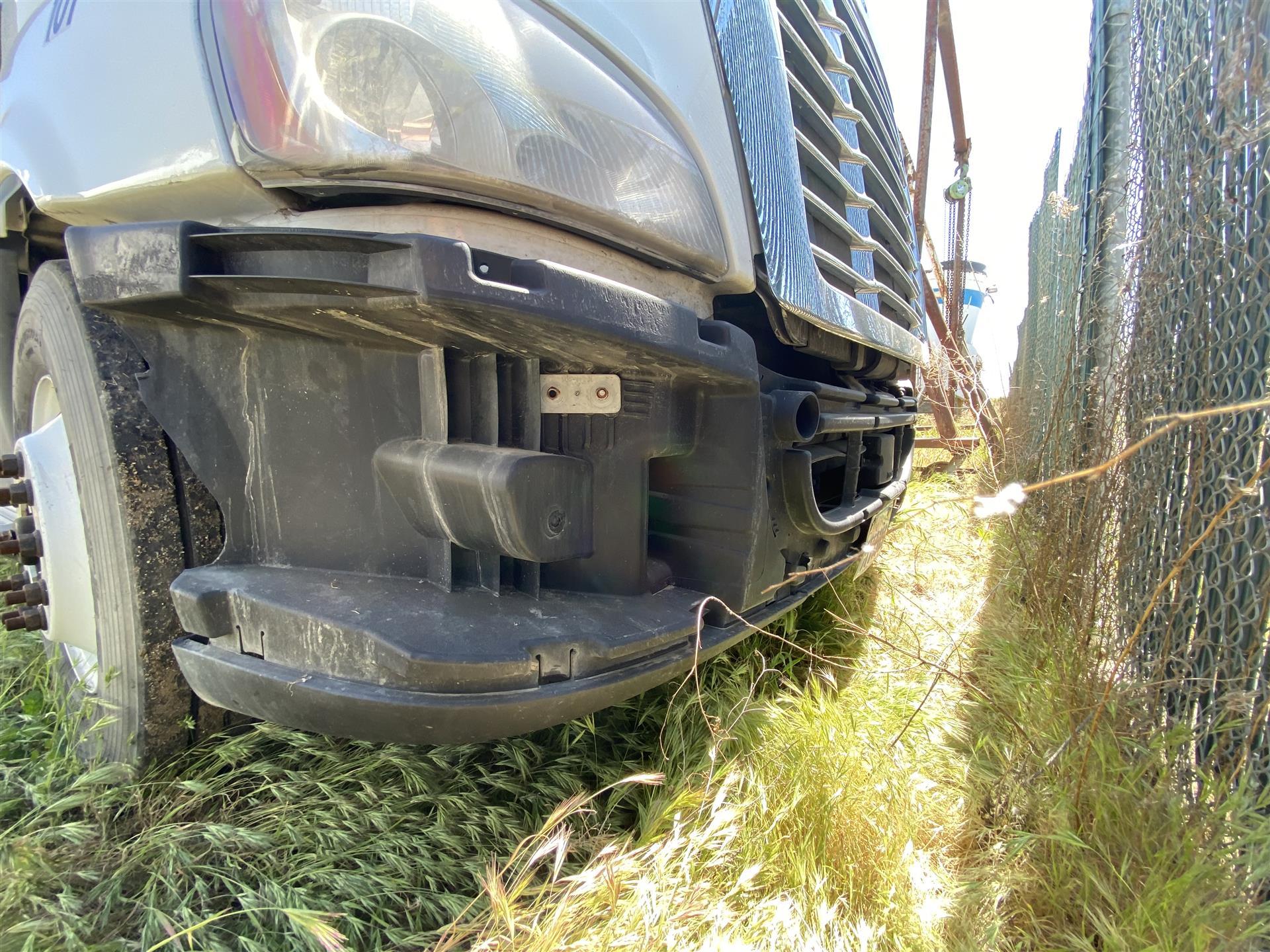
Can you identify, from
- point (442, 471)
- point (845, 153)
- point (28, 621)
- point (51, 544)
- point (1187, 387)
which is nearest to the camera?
point (442, 471)

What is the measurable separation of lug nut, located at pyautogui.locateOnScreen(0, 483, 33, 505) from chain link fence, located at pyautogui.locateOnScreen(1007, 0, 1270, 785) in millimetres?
2307

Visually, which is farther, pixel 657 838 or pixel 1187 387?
pixel 1187 387

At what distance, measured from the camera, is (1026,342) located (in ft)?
15.1

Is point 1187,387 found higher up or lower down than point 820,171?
lower down

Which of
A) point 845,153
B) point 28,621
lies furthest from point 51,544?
point 845,153

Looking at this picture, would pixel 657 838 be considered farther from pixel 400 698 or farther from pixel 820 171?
pixel 820 171

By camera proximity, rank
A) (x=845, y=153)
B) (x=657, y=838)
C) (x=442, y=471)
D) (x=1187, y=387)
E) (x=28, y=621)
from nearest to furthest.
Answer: (x=442, y=471)
(x=657, y=838)
(x=1187, y=387)
(x=28, y=621)
(x=845, y=153)

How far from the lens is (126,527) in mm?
1318

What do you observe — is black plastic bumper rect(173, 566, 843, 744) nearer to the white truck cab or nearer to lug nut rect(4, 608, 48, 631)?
the white truck cab

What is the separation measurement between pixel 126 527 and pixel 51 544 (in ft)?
1.66

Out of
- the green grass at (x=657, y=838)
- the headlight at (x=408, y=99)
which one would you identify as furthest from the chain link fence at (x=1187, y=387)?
the headlight at (x=408, y=99)

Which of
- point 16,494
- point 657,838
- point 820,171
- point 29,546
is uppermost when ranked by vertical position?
point 820,171

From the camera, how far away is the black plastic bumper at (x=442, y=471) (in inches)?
38.7

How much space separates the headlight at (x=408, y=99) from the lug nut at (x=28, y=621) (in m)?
1.48
